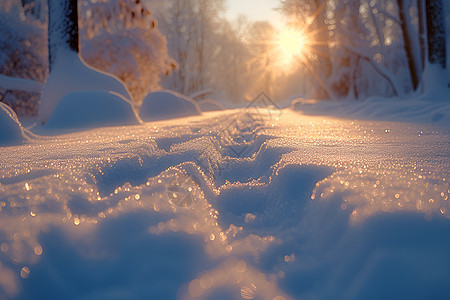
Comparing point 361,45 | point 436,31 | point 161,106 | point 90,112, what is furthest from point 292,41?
point 90,112

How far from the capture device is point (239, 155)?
1.73 metres

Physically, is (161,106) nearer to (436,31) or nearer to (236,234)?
(436,31)

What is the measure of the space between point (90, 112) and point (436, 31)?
18.0ft

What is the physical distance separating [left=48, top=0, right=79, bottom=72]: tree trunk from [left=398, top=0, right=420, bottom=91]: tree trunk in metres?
7.31

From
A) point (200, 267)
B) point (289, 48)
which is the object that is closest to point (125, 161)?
point (200, 267)

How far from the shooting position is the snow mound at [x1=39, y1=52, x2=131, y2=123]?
158 inches

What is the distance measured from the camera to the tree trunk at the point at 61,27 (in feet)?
14.0

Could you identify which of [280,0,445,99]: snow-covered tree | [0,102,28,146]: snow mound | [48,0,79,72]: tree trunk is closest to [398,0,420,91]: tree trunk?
[280,0,445,99]: snow-covered tree

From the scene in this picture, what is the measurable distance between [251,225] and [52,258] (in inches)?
17.7

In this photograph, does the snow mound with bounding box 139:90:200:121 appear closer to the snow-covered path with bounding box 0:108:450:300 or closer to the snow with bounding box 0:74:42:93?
the snow with bounding box 0:74:42:93

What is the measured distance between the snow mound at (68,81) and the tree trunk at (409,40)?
6968 mm

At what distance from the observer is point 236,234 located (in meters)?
0.70

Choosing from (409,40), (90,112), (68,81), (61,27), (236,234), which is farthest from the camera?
(409,40)

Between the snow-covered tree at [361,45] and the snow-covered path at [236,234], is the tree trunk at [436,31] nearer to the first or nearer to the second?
the snow-covered tree at [361,45]
